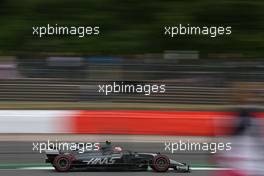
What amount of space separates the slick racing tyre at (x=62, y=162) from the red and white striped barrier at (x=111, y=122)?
5.12 feet

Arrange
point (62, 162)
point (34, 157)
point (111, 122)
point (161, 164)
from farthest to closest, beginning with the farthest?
point (111, 122) < point (34, 157) < point (62, 162) < point (161, 164)

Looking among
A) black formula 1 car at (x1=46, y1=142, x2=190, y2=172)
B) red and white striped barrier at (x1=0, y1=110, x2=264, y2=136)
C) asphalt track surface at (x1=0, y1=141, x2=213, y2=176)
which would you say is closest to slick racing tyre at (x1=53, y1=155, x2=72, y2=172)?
black formula 1 car at (x1=46, y1=142, x2=190, y2=172)

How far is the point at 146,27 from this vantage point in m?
1.52

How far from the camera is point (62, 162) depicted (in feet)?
10.3

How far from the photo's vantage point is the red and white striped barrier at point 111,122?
16.5 feet

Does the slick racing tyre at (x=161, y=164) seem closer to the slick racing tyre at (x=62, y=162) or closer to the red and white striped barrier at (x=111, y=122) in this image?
the slick racing tyre at (x=62, y=162)

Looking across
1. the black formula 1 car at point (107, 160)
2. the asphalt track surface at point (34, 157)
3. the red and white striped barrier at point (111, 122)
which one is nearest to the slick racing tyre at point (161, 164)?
the black formula 1 car at point (107, 160)

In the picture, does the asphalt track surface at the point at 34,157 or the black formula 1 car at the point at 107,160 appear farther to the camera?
the asphalt track surface at the point at 34,157

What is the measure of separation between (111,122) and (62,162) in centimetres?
227

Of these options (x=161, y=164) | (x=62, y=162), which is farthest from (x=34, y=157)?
(x=161, y=164)

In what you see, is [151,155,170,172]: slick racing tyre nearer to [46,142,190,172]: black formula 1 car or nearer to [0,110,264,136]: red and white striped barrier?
[46,142,190,172]: black formula 1 car

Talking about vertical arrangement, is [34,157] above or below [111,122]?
below

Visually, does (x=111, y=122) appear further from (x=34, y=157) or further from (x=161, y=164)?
(x=161, y=164)

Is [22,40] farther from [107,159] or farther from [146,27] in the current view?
[107,159]
